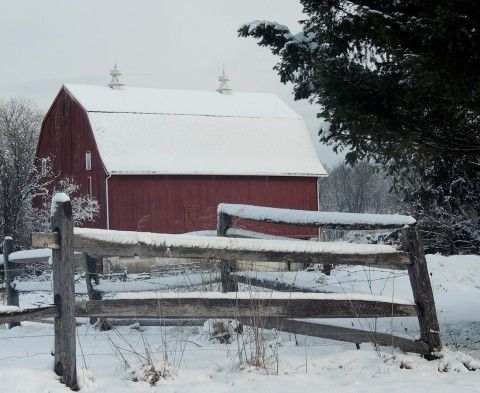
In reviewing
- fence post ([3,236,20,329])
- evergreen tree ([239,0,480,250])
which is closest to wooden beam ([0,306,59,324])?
evergreen tree ([239,0,480,250])

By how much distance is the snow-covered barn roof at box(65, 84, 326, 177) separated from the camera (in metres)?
29.0

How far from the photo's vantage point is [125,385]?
475cm

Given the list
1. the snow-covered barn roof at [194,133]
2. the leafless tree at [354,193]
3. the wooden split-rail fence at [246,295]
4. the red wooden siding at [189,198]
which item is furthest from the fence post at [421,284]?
the leafless tree at [354,193]

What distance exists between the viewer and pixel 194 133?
31.3m

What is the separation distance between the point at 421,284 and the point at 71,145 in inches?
1084

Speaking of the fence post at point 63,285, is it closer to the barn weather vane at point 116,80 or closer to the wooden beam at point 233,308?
the wooden beam at point 233,308

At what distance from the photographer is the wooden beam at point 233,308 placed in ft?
16.8

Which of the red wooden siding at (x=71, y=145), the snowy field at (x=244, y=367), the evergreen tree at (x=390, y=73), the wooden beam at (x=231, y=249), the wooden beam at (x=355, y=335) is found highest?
the red wooden siding at (x=71, y=145)

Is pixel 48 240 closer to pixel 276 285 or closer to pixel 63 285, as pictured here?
pixel 63 285

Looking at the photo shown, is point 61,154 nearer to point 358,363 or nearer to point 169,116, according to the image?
point 169,116

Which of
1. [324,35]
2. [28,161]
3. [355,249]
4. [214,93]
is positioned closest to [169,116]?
[214,93]

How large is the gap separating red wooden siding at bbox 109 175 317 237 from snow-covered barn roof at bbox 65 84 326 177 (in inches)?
17.9

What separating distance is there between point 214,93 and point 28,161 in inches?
696

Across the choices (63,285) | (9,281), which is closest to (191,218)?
(9,281)
